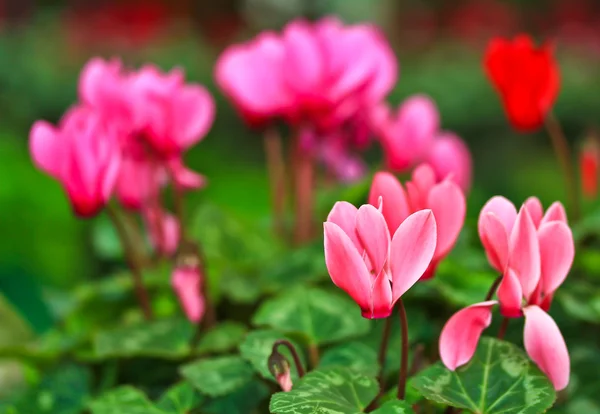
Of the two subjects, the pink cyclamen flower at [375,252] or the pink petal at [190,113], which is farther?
the pink petal at [190,113]

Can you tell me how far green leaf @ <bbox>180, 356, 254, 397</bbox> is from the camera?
888 millimetres

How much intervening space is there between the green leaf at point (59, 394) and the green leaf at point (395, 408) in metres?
0.47

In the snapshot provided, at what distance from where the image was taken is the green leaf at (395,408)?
2.38ft

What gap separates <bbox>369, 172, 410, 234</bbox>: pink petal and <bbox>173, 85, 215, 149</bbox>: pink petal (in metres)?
0.49

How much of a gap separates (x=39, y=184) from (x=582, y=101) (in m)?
5.18

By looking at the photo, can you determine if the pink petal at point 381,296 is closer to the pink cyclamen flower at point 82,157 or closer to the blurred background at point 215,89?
the pink cyclamen flower at point 82,157

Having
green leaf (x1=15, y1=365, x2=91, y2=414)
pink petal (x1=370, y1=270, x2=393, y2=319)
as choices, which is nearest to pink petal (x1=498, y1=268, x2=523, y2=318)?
pink petal (x1=370, y1=270, x2=393, y2=319)

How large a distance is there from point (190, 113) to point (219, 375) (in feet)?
1.45

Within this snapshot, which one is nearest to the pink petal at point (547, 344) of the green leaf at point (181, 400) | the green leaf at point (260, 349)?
the green leaf at point (260, 349)

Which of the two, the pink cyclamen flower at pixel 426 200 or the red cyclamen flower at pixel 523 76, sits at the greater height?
the pink cyclamen flower at pixel 426 200

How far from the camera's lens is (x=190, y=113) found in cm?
121

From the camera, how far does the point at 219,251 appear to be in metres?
1.52

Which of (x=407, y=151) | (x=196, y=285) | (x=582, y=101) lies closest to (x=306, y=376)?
(x=196, y=285)

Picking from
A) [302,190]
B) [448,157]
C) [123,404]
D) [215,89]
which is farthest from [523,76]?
[215,89]
